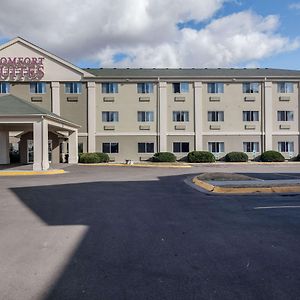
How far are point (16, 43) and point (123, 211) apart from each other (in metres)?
30.7

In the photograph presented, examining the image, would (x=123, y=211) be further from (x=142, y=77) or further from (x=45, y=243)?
(x=142, y=77)

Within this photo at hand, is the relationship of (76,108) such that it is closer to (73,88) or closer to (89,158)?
(73,88)

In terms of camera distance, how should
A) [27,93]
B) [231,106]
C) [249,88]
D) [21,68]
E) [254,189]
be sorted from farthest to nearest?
[249,88]
[231,106]
[27,93]
[21,68]
[254,189]

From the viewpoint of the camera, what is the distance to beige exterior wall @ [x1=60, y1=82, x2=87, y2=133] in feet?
115

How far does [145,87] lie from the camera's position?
117ft

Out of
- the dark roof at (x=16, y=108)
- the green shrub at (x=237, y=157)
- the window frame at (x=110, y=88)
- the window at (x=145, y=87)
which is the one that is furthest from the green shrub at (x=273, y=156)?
the dark roof at (x=16, y=108)

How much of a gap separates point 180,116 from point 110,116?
7.34 metres

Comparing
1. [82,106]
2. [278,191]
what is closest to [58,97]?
[82,106]

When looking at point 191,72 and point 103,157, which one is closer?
point 103,157

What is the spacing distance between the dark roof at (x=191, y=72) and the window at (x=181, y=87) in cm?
86

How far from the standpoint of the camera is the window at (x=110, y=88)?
35406 mm

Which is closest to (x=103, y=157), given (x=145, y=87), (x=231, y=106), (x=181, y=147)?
(x=181, y=147)

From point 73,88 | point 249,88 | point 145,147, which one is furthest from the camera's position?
point 249,88

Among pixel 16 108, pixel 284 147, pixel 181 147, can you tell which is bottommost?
pixel 284 147
